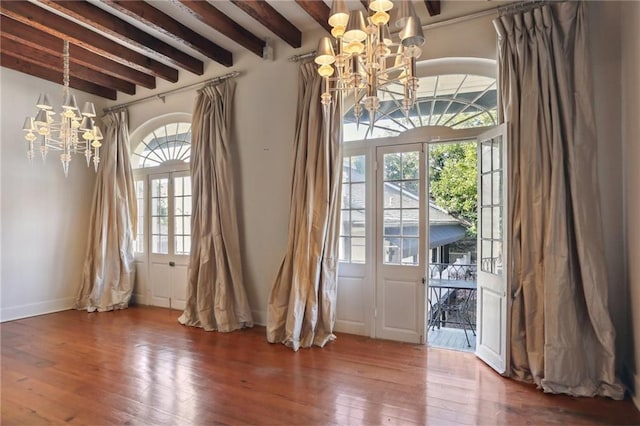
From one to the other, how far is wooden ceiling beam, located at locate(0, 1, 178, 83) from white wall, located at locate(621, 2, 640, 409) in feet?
17.7

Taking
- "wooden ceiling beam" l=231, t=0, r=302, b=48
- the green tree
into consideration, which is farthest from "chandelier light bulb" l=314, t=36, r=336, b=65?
the green tree

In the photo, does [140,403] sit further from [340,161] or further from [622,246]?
[622,246]

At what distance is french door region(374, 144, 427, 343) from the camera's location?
3883 millimetres

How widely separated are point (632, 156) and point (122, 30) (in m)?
5.24

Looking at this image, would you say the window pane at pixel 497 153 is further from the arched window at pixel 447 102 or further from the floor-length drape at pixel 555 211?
the arched window at pixel 447 102

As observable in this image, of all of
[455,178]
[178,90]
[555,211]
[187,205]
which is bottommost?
[555,211]

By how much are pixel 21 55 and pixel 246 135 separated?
3.15 meters

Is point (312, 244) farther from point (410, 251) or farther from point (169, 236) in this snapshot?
point (169, 236)

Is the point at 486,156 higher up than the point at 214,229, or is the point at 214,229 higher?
the point at 486,156

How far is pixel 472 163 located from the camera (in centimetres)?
912

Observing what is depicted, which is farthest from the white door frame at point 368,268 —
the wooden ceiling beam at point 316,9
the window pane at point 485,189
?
the wooden ceiling beam at point 316,9

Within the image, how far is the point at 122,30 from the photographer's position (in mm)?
4070

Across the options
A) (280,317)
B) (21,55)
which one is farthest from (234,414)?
(21,55)

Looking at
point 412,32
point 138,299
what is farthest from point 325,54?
point 138,299
